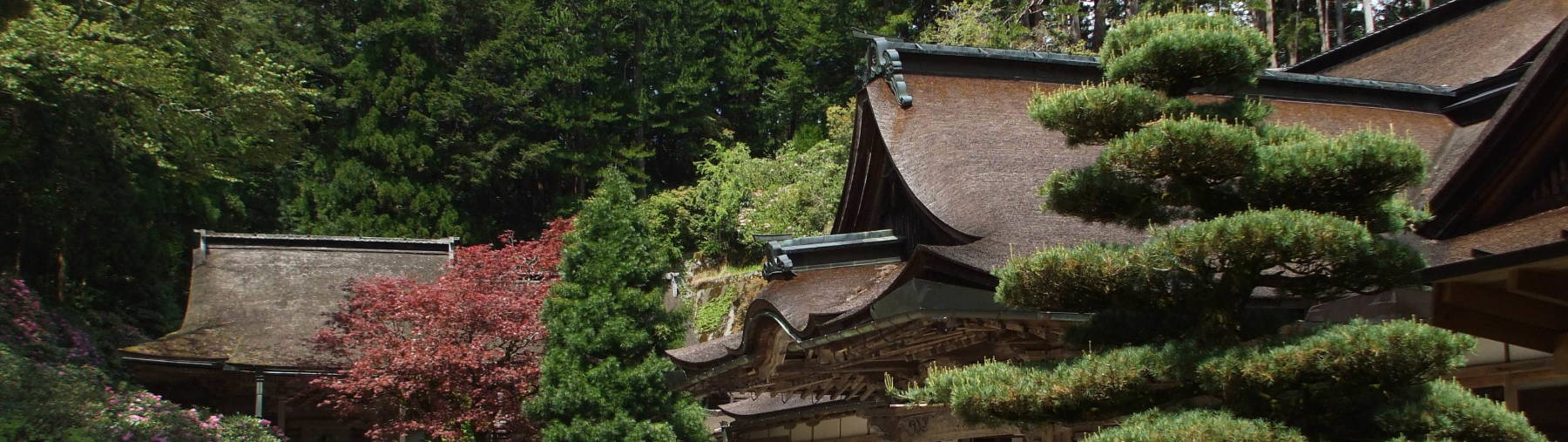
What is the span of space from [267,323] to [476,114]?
446 inches

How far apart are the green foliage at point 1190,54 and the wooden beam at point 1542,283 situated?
1.45 metres

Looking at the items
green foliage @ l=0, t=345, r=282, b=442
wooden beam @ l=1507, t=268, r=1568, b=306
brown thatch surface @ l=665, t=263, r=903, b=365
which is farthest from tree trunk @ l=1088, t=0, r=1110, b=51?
wooden beam @ l=1507, t=268, r=1568, b=306

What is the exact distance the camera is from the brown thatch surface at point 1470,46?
10117 millimetres

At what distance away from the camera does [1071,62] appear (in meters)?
9.91

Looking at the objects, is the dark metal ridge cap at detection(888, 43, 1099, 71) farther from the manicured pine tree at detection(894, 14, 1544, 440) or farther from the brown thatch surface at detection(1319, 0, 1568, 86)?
the manicured pine tree at detection(894, 14, 1544, 440)

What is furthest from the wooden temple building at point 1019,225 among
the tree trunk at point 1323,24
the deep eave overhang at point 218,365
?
the tree trunk at point 1323,24

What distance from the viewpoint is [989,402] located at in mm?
5309

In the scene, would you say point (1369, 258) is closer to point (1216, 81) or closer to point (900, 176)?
point (1216, 81)

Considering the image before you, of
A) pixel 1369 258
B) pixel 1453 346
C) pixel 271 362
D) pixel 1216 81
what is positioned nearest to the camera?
pixel 1453 346

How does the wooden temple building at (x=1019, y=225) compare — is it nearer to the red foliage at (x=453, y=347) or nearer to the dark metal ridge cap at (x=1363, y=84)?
the dark metal ridge cap at (x=1363, y=84)

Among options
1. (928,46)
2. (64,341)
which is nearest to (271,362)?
(64,341)

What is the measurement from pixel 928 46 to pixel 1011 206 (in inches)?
93.0

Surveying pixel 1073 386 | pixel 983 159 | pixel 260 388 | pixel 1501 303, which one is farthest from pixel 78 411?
pixel 1501 303

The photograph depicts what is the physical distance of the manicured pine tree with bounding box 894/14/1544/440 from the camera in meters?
4.49
